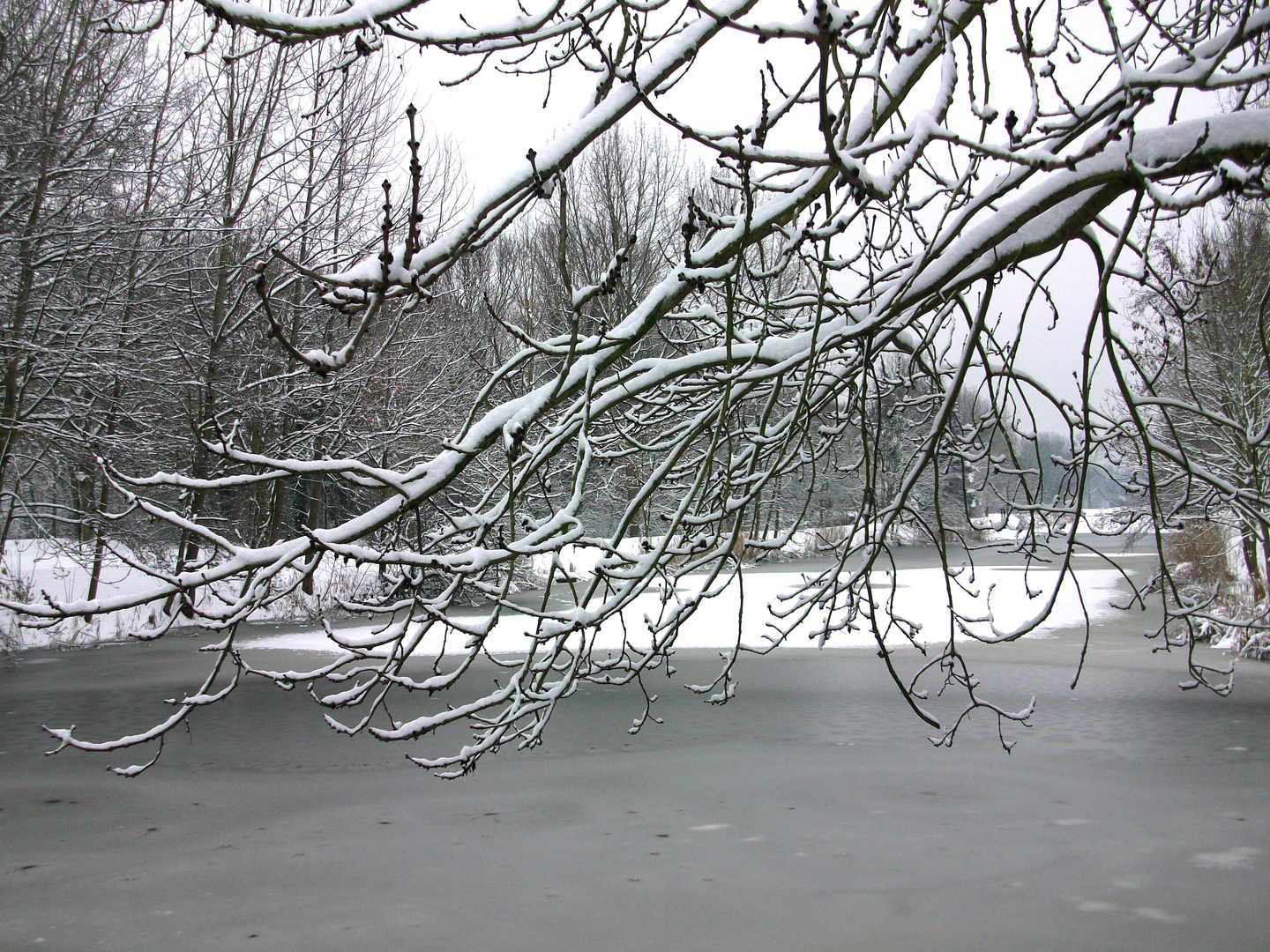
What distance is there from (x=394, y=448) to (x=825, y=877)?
536 inches

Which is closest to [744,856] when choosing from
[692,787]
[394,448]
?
[692,787]

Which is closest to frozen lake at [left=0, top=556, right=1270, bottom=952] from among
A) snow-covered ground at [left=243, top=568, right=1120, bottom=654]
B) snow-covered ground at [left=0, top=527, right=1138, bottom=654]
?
snow-covered ground at [left=243, top=568, right=1120, bottom=654]

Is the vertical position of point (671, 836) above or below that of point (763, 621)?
below

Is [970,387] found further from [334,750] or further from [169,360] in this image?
[334,750]

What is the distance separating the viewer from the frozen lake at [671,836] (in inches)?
167

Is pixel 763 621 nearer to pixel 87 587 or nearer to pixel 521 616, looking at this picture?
pixel 521 616

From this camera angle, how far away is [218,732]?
797cm

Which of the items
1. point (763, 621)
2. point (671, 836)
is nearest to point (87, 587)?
point (763, 621)

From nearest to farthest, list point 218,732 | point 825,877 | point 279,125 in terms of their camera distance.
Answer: point 825,877, point 218,732, point 279,125

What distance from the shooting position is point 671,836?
534cm

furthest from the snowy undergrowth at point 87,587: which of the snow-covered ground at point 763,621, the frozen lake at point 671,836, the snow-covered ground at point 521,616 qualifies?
the frozen lake at point 671,836

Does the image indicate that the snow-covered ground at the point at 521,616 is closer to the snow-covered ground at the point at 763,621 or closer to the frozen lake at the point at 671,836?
the snow-covered ground at the point at 763,621

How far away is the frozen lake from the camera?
4.24 m

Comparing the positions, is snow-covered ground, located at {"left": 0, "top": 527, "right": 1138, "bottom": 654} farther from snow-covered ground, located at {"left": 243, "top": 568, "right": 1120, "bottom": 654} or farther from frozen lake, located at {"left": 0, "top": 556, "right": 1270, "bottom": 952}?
frozen lake, located at {"left": 0, "top": 556, "right": 1270, "bottom": 952}
